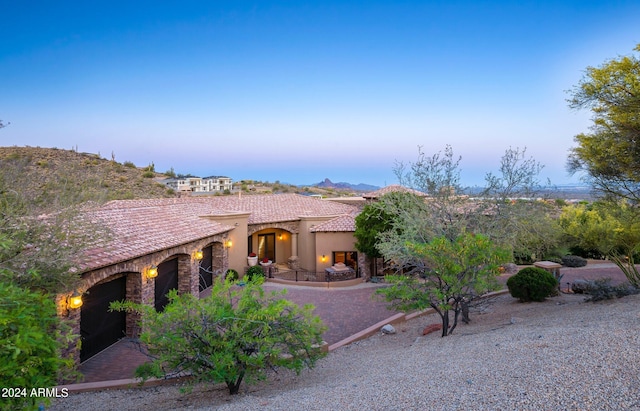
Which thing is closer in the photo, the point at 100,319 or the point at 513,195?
the point at 100,319

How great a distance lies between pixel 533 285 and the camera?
1333cm

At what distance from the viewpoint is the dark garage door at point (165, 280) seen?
13616 millimetres

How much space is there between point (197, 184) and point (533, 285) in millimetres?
58682

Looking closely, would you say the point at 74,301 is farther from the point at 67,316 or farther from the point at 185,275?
the point at 185,275

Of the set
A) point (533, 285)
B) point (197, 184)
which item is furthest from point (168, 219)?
point (197, 184)

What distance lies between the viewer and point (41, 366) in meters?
4.66

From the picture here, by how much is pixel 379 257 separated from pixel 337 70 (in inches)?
644

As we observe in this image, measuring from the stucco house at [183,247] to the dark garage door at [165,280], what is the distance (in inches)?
1.6

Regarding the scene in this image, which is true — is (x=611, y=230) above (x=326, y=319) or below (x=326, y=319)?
above

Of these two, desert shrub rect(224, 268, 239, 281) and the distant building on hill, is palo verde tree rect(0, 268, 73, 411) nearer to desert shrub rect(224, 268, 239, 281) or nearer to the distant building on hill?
desert shrub rect(224, 268, 239, 281)

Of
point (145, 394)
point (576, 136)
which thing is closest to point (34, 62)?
point (145, 394)

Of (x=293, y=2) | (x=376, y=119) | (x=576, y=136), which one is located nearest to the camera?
(x=576, y=136)

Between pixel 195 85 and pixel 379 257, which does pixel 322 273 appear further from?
pixel 195 85

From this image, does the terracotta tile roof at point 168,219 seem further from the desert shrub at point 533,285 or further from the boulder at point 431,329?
the desert shrub at point 533,285
